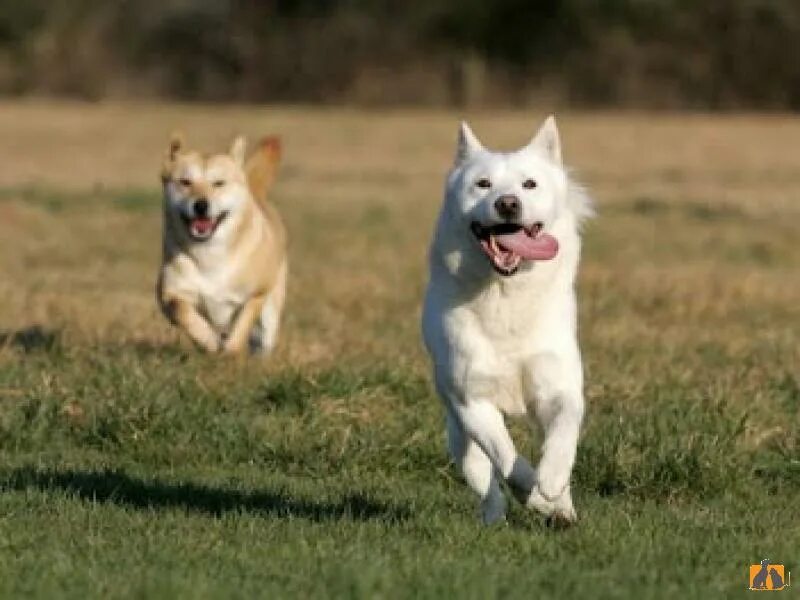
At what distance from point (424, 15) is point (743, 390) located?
49.0 m

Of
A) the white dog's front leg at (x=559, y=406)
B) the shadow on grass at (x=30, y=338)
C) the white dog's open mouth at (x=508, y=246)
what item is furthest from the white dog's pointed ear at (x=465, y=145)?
the shadow on grass at (x=30, y=338)

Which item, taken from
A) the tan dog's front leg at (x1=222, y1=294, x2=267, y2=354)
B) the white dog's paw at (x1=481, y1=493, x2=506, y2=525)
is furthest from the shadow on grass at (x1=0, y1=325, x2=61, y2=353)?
the white dog's paw at (x1=481, y1=493, x2=506, y2=525)

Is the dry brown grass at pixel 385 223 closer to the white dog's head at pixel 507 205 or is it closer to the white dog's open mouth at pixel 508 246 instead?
the white dog's head at pixel 507 205

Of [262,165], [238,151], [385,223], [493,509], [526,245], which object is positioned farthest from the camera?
[385,223]

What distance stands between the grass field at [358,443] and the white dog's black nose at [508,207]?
108cm

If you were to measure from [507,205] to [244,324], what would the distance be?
5373 millimetres

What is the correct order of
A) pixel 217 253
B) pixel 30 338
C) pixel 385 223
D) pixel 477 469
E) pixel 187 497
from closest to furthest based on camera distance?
pixel 477 469, pixel 187 497, pixel 30 338, pixel 217 253, pixel 385 223

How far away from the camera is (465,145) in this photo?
727cm

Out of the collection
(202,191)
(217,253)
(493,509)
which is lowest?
(493,509)

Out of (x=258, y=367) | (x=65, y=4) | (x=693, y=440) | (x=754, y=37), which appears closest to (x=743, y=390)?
(x=693, y=440)

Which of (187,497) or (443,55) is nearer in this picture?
(187,497)

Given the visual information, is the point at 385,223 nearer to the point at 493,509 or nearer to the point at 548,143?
the point at 548,143

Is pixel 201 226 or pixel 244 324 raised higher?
pixel 201 226

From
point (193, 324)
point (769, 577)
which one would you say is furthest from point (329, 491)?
point (193, 324)
